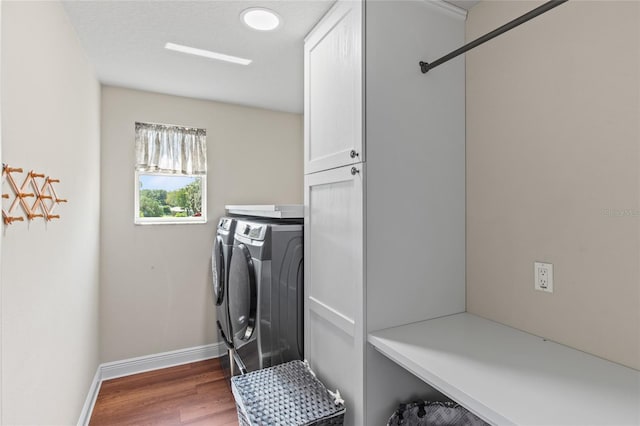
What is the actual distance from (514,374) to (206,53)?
7.51 feet

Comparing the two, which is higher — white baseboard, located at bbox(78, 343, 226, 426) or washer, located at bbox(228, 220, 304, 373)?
washer, located at bbox(228, 220, 304, 373)

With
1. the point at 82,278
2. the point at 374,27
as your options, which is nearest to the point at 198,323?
the point at 82,278

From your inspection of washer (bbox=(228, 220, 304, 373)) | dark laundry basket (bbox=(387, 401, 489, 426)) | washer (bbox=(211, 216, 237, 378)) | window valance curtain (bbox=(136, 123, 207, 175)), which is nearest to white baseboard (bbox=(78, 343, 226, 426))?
washer (bbox=(211, 216, 237, 378))

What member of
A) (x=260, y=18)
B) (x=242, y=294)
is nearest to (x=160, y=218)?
(x=242, y=294)

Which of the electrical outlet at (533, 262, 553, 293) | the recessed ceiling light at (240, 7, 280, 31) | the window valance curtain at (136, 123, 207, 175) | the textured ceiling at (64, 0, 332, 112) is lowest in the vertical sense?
the electrical outlet at (533, 262, 553, 293)

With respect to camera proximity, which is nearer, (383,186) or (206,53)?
(383,186)

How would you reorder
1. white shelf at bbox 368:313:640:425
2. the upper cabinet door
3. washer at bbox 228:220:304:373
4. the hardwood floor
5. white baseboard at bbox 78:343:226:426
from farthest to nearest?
1. white baseboard at bbox 78:343:226:426
2. the hardwood floor
3. washer at bbox 228:220:304:373
4. the upper cabinet door
5. white shelf at bbox 368:313:640:425

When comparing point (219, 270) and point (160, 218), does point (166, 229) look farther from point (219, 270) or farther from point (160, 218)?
point (219, 270)

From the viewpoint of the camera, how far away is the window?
111 inches

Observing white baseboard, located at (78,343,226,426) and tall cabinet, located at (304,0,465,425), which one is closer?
tall cabinet, located at (304,0,465,425)

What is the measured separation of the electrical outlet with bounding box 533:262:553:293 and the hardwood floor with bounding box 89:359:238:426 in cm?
197

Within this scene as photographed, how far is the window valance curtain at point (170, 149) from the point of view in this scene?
279cm

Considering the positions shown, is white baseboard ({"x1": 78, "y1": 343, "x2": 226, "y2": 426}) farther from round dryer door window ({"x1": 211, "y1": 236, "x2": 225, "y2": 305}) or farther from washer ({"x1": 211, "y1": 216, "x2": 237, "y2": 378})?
round dryer door window ({"x1": 211, "y1": 236, "x2": 225, "y2": 305})

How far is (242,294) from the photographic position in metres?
2.00
